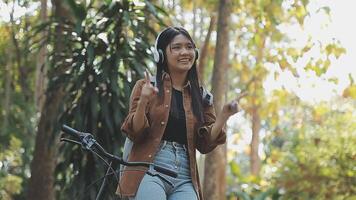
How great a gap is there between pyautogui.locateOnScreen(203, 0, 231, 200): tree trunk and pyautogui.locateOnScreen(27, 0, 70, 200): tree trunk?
1670 mm

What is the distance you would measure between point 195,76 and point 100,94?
127 inches

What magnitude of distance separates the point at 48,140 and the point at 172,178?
15.0ft

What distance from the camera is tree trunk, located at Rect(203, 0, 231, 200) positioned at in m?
7.32

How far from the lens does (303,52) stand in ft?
31.9

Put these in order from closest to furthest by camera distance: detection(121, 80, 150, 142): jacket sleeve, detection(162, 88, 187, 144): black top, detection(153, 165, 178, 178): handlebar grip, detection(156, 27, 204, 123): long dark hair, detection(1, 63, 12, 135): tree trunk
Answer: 1. detection(153, 165, 178, 178): handlebar grip
2. detection(121, 80, 150, 142): jacket sleeve
3. detection(162, 88, 187, 144): black top
4. detection(156, 27, 204, 123): long dark hair
5. detection(1, 63, 12, 135): tree trunk

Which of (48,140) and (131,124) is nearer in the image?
(131,124)

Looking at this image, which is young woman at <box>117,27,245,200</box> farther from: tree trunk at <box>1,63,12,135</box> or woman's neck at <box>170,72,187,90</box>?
tree trunk at <box>1,63,12,135</box>

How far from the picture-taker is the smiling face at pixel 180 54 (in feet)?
10.4

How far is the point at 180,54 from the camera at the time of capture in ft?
10.3

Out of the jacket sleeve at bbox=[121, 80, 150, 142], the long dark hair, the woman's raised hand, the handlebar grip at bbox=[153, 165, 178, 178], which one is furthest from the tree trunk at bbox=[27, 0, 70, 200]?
the handlebar grip at bbox=[153, 165, 178, 178]

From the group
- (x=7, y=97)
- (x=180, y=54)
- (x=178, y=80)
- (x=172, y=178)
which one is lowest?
(x=7, y=97)

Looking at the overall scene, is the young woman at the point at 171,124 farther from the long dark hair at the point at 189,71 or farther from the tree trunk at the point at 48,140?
the tree trunk at the point at 48,140

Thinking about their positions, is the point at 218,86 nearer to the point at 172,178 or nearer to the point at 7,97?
the point at 7,97

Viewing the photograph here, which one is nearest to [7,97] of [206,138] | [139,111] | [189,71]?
[189,71]
